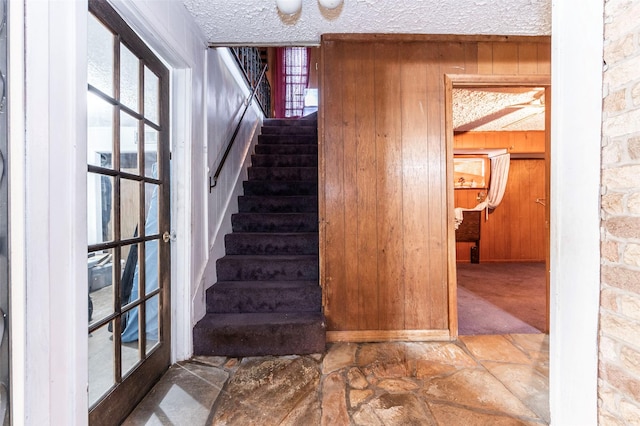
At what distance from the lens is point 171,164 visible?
1828mm

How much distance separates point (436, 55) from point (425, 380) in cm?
229

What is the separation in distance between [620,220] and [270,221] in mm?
2398

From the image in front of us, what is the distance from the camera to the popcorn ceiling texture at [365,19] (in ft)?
5.93

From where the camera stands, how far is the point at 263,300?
211 cm

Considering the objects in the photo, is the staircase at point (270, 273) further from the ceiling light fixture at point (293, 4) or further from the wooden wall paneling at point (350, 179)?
the ceiling light fixture at point (293, 4)

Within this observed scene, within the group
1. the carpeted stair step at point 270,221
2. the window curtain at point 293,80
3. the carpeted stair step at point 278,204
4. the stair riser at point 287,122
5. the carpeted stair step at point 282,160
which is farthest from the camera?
the window curtain at point 293,80

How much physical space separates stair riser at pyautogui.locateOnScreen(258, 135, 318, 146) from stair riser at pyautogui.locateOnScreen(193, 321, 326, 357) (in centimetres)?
268

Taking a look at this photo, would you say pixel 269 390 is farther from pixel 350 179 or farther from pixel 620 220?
pixel 620 220

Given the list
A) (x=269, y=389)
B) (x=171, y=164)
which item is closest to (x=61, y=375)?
(x=269, y=389)

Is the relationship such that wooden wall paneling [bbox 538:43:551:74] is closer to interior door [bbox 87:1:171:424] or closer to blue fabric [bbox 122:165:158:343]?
interior door [bbox 87:1:171:424]

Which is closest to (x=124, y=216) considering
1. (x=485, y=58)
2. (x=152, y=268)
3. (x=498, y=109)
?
(x=152, y=268)

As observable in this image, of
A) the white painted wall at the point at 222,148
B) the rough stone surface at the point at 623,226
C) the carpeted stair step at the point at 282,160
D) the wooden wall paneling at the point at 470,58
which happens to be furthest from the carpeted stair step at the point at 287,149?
the rough stone surface at the point at 623,226

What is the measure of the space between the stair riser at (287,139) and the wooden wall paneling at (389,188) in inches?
72.5

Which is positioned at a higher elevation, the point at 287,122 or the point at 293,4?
the point at 287,122
